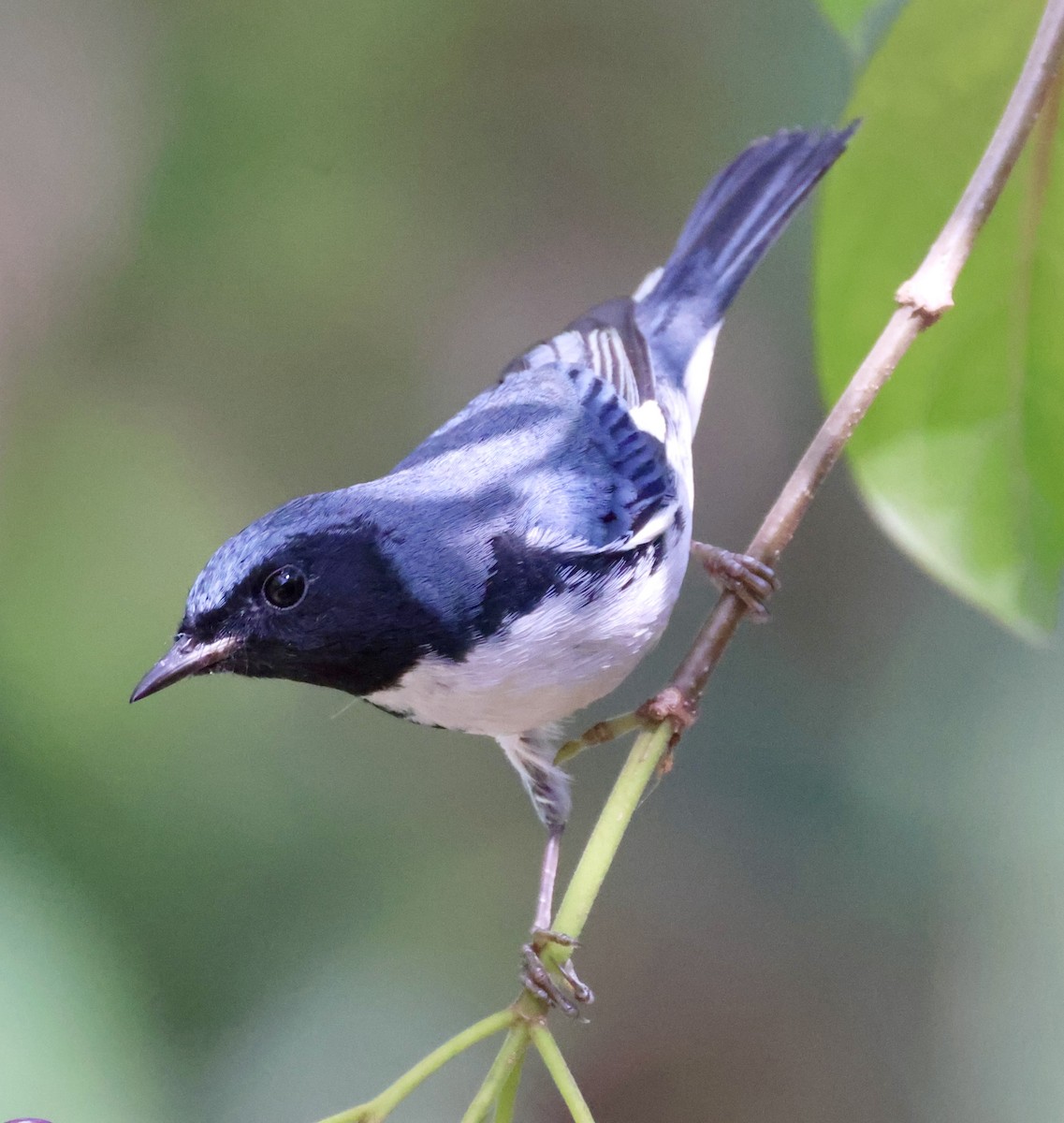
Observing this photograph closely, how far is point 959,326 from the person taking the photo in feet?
3.95

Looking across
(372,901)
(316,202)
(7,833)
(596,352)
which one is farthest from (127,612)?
(596,352)

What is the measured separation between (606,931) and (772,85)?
4.25 feet

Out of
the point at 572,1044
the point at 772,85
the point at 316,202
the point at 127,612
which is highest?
the point at 316,202

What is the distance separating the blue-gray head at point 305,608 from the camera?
0.83m

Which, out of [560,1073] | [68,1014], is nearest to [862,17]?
[560,1073]

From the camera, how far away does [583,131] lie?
5.59ft

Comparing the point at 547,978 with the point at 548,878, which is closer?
the point at 547,978

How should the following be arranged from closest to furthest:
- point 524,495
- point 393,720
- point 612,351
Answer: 1. point 524,495
2. point 612,351
3. point 393,720

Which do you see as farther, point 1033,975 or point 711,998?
point 711,998

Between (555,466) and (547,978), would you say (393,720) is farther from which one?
(547,978)

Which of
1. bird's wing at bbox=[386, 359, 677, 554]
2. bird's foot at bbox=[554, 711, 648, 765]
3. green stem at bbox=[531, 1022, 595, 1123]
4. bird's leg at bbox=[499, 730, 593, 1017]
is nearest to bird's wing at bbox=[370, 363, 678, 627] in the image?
bird's wing at bbox=[386, 359, 677, 554]

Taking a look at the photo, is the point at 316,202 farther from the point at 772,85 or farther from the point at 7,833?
the point at 7,833

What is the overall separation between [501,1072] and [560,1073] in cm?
4

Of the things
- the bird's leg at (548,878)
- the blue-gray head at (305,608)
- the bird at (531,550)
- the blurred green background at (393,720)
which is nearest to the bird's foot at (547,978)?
the bird at (531,550)
